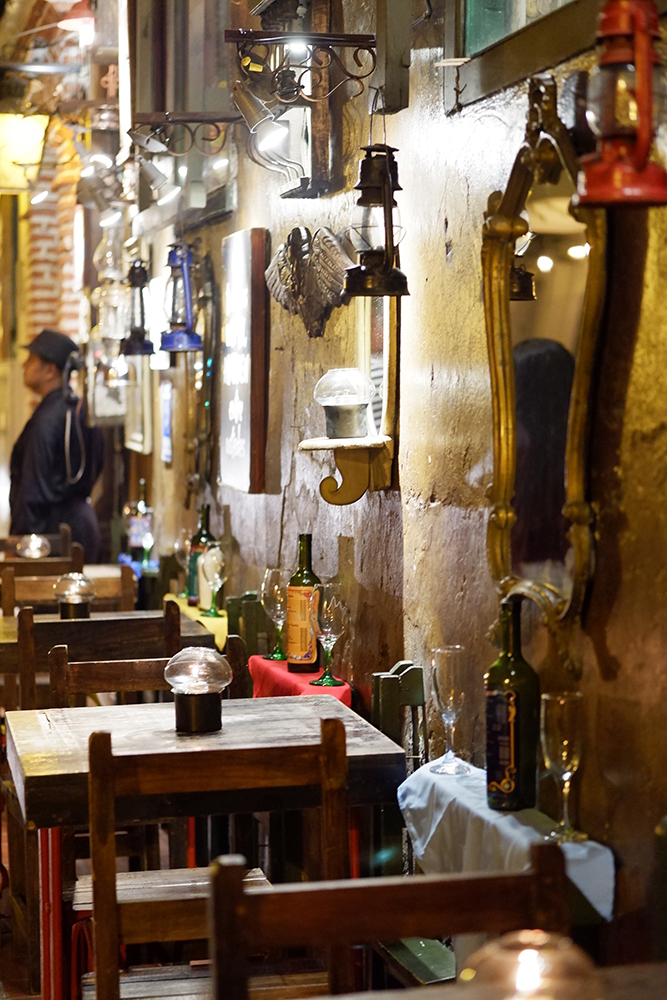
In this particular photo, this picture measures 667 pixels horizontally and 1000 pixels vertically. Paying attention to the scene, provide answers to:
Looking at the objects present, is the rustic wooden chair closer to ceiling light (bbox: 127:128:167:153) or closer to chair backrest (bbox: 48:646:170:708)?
chair backrest (bbox: 48:646:170:708)

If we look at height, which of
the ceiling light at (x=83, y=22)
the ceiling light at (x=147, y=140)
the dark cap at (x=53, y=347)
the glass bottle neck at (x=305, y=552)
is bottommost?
the glass bottle neck at (x=305, y=552)

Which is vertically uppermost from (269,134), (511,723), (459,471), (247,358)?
(269,134)

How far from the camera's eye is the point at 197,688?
2.68 meters

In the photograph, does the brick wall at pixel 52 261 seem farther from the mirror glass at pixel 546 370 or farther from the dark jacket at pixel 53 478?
the mirror glass at pixel 546 370

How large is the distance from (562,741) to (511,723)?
164 mm

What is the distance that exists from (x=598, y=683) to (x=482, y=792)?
0.36 metres

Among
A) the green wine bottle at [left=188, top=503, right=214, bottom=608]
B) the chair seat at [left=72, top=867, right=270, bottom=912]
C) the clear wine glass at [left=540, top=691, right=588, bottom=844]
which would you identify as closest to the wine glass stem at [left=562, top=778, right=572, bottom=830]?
the clear wine glass at [left=540, top=691, right=588, bottom=844]

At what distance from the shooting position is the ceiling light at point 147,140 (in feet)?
15.3

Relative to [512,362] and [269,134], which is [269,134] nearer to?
[269,134]

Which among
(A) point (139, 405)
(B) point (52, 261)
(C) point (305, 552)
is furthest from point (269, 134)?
(B) point (52, 261)

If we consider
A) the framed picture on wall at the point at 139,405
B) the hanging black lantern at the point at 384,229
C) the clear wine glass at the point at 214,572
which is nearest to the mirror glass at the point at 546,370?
the hanging black lantern at the point at 384,229

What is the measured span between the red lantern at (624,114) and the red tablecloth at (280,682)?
1.91 metres

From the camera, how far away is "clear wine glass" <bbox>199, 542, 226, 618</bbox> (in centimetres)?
493

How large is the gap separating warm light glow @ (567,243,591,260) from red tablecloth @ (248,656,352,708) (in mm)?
1480
